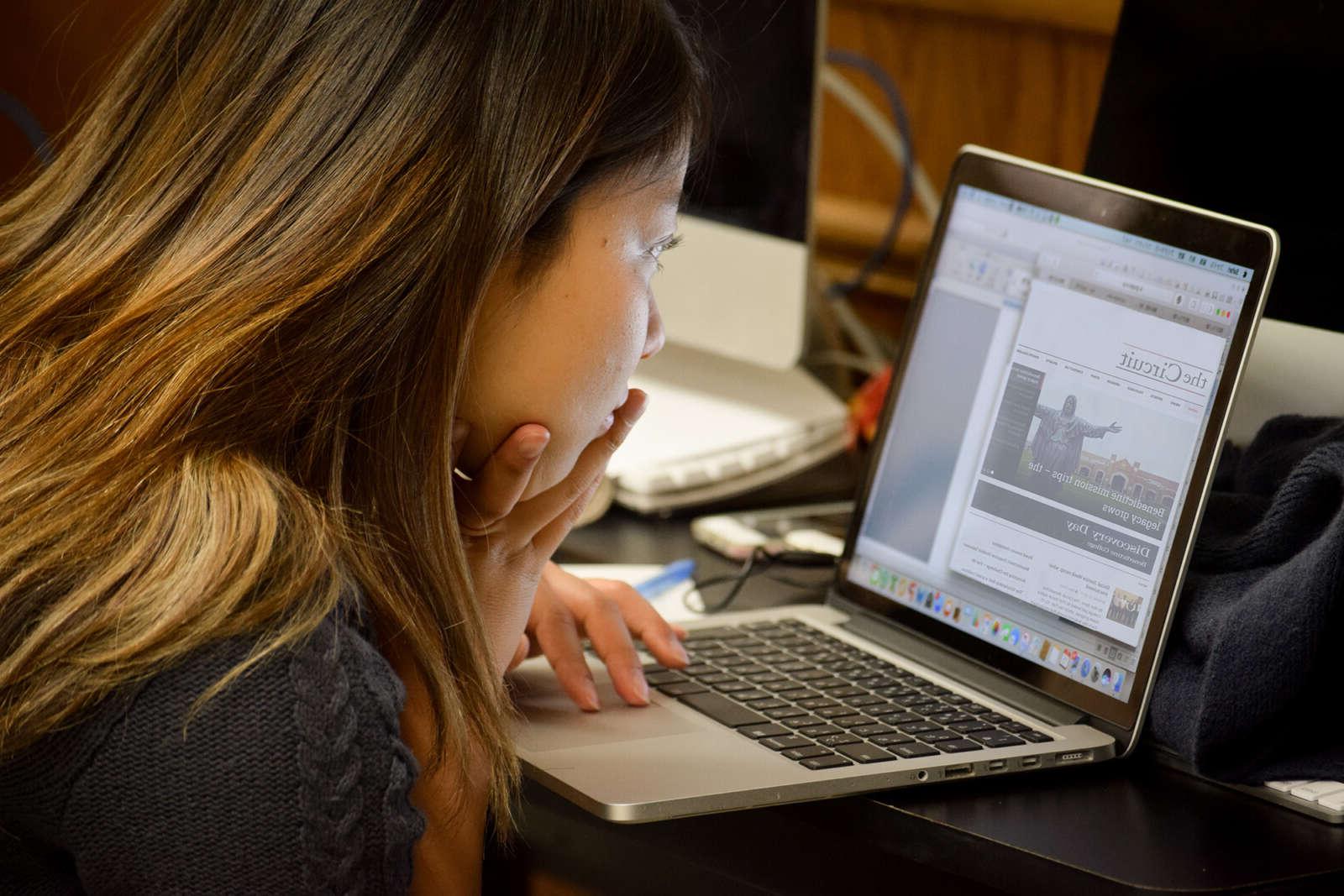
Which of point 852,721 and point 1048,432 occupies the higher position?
point 1048,432

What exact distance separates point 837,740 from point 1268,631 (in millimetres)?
226

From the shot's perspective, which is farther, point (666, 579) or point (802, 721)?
point (666, 579)

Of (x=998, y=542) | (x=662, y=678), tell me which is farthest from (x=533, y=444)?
(x=998, y=542)

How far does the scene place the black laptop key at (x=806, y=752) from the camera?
765 mm

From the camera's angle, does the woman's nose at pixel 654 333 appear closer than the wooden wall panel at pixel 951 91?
Yes

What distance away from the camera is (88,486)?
0.68m

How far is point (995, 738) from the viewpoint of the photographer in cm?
81

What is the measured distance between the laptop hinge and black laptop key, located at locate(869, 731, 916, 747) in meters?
0.10

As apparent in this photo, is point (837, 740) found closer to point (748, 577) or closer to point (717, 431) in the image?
point (748, 577)

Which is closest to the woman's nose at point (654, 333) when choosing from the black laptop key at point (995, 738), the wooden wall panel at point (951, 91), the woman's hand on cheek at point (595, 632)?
the woman's hand on cheek at point (595, 632)

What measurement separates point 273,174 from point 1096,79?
1.10m

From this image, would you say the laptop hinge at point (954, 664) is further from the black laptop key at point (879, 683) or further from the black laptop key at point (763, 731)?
the black laptop key at point (763, 731)

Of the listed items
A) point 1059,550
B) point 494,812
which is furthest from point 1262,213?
point 494,812

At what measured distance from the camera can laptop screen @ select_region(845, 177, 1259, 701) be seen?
2.65 ft
